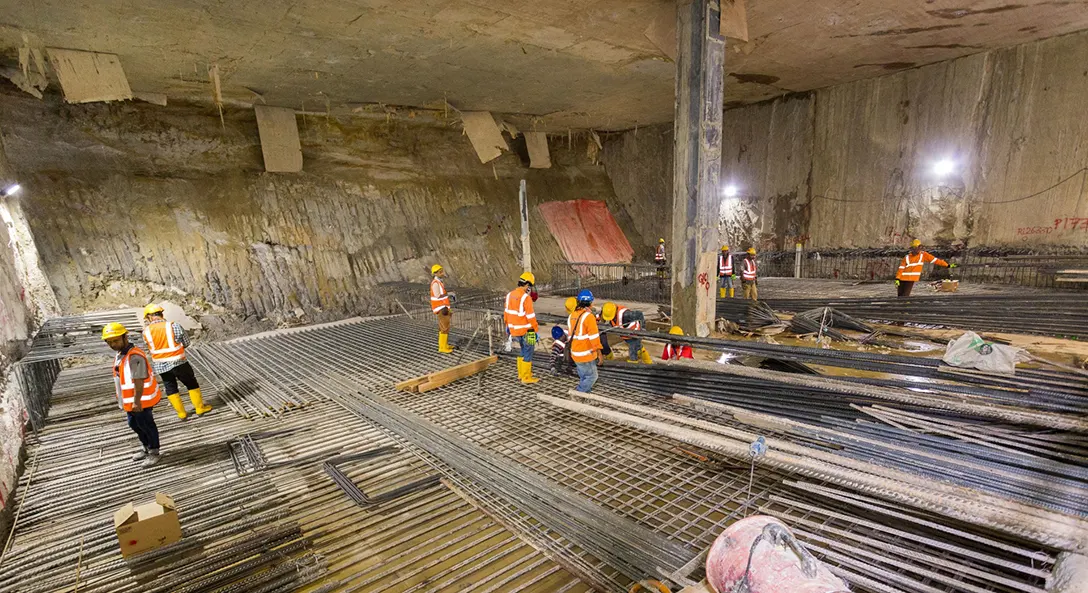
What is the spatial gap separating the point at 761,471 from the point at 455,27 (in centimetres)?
892

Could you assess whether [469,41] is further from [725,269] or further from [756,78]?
[756,78]

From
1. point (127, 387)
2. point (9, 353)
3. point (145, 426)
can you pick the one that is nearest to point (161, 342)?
point (127, 387)

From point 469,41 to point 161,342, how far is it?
761cm

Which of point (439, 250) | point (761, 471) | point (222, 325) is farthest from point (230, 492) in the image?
point (439, 250)

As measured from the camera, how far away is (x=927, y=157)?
13.2 meters

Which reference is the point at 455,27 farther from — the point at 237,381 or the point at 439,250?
the point at 439,250

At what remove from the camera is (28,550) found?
3574 mm

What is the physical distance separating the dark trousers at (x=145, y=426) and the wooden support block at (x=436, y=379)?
8.81 feet

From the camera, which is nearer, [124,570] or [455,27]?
[124,570]

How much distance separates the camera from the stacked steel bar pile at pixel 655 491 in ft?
9.21

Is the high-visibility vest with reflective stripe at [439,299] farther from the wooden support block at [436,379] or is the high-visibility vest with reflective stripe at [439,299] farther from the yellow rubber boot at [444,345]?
the wooden support block at [436,379]

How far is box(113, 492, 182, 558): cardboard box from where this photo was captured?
10.8 ft

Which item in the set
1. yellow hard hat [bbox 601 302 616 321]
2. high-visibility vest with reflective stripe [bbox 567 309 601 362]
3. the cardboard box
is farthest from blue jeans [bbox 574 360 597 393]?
the cardboard box

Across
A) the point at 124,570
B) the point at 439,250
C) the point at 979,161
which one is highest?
the point at 979,161
